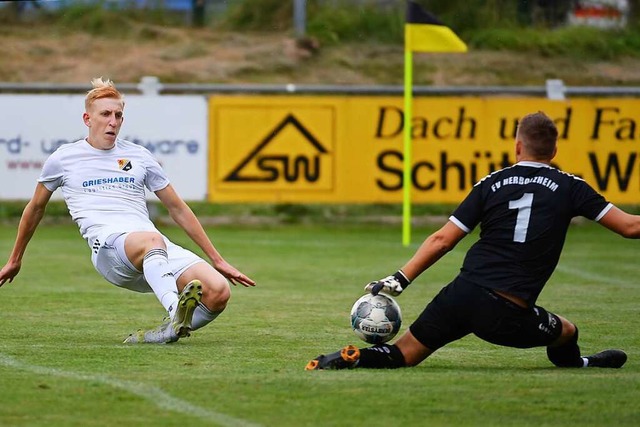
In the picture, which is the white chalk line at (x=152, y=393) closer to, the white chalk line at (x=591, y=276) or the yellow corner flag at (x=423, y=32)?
the white chalk line at (x=591, y=276)

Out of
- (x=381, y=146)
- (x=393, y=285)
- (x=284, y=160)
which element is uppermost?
(x=393, y=285)

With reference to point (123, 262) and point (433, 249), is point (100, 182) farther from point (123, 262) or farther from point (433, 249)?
point (433, 249)

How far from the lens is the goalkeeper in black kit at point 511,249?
715 centimetres

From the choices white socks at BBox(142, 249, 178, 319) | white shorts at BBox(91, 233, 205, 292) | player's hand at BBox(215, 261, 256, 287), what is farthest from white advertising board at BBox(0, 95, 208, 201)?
player's hand at BBox(215, 261, 256, 287)

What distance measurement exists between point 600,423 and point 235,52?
20.4 m

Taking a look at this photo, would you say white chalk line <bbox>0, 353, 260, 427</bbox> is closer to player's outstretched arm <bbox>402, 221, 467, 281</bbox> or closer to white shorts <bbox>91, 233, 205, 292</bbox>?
white shorts <bbox>91, 233, 205, 292</bbox>

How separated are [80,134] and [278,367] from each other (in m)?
12.0

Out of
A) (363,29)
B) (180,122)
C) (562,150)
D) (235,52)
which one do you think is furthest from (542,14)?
(180,122)

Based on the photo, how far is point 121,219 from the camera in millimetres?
8422

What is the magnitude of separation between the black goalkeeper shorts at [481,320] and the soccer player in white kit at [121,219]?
4.49ft

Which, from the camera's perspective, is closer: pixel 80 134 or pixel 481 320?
pixel 481 320

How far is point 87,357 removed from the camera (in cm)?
777

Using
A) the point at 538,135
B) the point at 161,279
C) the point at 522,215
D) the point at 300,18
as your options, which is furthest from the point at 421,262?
the point at 300,18

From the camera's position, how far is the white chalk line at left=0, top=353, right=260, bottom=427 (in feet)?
19.2
